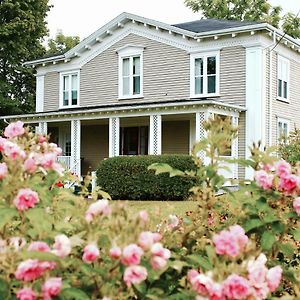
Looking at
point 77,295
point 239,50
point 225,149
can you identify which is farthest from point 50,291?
point 239,50

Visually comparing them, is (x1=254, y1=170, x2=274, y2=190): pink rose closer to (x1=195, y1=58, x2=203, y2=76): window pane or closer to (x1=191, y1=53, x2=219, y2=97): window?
(x1=191, y1=53, x2=219, y2=97): window

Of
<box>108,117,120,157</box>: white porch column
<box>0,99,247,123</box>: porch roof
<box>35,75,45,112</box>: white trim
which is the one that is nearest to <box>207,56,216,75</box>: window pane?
<box>0,99,247,123</box>: porch roof

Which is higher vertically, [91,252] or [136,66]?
[136,66]

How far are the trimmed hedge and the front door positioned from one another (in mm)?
4996

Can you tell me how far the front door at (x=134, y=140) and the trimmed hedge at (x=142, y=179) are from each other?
16.4 ft

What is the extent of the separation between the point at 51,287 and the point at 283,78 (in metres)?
Answer: 21.4

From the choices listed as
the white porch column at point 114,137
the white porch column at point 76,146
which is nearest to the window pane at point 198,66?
the white porch column at point 114,137

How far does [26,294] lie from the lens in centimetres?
184

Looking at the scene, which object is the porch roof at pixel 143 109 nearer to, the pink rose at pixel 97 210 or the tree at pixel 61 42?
the pink rose at pixel 97 210

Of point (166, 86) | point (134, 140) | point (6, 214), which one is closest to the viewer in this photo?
point (6, 214)

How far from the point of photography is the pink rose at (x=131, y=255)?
182 centimetres

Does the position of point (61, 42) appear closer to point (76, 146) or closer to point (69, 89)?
point (69, 89)

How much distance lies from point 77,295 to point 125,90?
2178 cm

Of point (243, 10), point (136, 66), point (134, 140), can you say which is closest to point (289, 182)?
point (136, 66)
